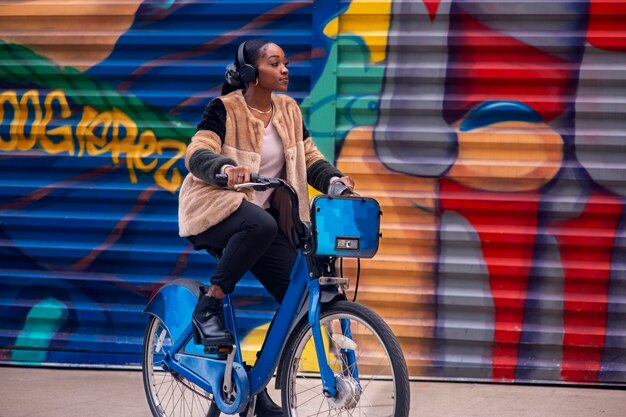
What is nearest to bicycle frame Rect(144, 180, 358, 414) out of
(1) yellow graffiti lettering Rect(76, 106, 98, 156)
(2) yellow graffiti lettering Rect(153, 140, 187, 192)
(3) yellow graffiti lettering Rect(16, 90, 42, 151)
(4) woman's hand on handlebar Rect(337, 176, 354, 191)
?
(4) woman's hand on handlebar Rect(337, 176, 354, 191)

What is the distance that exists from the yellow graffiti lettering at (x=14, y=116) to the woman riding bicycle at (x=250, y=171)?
2738mm

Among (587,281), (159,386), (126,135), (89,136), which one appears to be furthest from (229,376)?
(89,136)

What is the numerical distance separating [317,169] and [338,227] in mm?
796

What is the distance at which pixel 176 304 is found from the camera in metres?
5.22

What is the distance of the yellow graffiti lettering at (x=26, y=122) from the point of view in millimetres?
7312

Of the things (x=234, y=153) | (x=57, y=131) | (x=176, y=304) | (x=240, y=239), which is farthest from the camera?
(x=57, y=131)

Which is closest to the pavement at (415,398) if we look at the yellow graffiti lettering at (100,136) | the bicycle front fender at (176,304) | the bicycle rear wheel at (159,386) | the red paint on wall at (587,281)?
the red paint on wall at (587,281)

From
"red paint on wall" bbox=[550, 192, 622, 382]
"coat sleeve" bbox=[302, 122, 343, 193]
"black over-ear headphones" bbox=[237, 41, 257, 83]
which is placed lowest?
"red paint on wall" bbox=[550, 192, 622, 382]

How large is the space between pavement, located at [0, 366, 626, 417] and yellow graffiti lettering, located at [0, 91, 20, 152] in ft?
5.02

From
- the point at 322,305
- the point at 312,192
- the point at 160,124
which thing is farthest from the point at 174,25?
the point at 322,305

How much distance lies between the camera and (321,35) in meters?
6.85

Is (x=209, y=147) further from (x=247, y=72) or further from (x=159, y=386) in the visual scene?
(x=159, y=386)

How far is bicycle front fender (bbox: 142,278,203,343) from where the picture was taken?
5113mm

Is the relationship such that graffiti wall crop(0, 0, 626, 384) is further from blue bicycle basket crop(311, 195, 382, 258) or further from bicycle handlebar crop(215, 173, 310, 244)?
blue bicycle basket crop(311, 195, 382, 258)
